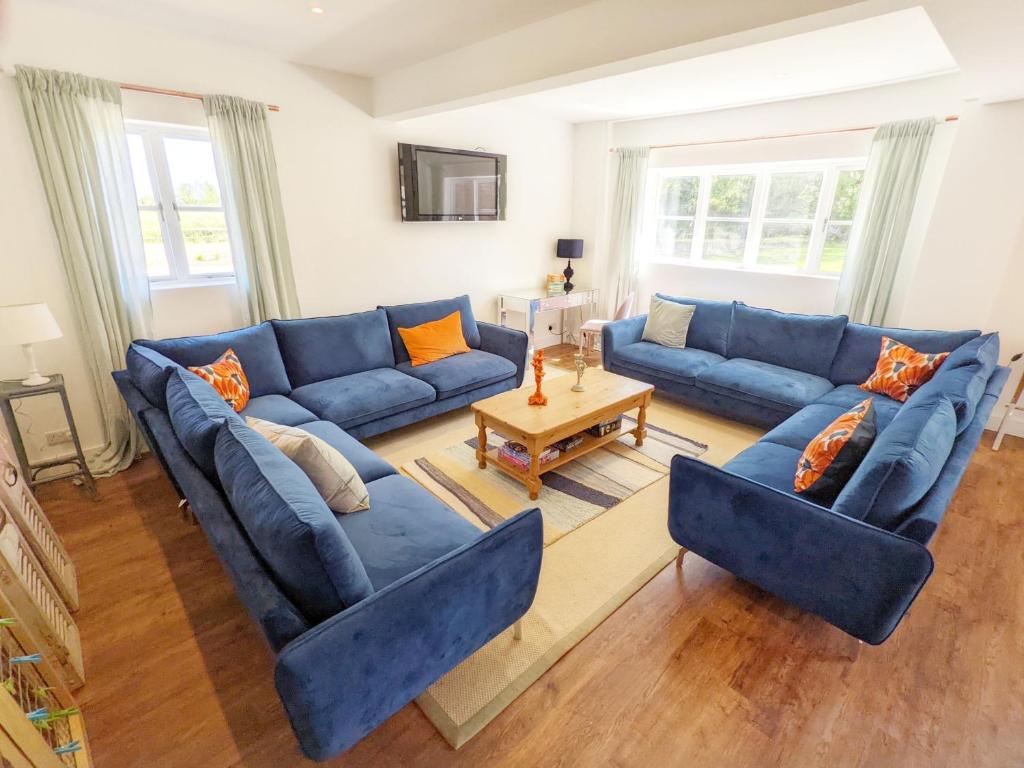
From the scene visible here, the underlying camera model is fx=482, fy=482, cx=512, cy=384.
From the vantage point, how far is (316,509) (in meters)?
1.30

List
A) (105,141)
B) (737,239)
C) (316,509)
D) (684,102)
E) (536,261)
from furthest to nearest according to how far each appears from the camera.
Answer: (536,261), (737,239), (684,102), (105,141), (316,509)

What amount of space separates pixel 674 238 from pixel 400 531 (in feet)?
15.2

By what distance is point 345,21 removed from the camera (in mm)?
2607

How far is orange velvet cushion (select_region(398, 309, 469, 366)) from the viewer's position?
3.82 m

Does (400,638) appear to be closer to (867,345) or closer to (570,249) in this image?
(867,345)

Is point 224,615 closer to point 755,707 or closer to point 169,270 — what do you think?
point 755,707

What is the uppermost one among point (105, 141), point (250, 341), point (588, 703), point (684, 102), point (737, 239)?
point (684, 102)

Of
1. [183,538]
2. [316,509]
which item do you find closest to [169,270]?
[183,538]

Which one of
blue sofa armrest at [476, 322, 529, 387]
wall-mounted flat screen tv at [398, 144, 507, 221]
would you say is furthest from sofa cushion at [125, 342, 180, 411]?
blue sofa armrest at [476, 322, 529, 387]

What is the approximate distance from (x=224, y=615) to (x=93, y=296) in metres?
2.08

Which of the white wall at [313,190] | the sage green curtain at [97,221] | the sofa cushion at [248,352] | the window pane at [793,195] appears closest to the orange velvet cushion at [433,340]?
the white wall at [313,190]

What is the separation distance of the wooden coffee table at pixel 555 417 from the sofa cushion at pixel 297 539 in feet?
4.75

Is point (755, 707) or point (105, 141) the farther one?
point (105, 141)

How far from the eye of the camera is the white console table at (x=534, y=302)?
493 cm
